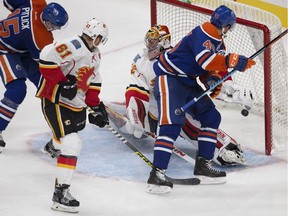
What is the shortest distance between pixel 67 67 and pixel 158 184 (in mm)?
768

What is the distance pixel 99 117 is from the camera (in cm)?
478

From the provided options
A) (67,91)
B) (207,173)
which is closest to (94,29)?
(67,91)

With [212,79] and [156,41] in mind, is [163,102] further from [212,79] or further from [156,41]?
[156,41]

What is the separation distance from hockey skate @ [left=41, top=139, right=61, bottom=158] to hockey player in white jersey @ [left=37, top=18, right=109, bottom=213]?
584 mm

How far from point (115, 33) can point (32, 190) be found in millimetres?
3348

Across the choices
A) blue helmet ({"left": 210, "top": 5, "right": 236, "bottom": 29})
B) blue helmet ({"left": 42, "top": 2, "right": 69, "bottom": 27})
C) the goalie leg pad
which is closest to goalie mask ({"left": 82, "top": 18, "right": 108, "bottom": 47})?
blue helmet ({"left": 42, "top": 2, "right": 69, "bottom": 27})

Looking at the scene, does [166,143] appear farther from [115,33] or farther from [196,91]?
[115,33]

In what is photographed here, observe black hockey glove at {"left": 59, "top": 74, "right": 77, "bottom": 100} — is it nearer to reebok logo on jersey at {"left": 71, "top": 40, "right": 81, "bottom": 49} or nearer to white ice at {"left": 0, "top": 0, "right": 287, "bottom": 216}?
reebok logo on jersey at {"left": 71, "top": 40, "right": 81, "bottom": 49}

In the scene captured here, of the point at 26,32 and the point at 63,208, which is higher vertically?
the point at 26,32

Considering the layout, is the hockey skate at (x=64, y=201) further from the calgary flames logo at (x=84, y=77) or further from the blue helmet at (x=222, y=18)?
the blue helmet at (x=222, y=18)

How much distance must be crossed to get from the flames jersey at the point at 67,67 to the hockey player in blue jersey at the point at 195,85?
1.40 ft

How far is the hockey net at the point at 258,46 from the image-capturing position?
511 centimetres

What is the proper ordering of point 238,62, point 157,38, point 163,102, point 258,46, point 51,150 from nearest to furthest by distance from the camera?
point 238,62 < point 163,102 < point 51,150 < point 157,38 < point 258,46

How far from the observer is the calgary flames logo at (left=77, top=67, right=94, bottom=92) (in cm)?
454
